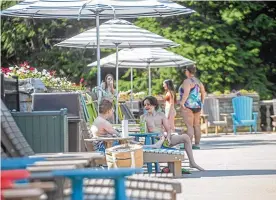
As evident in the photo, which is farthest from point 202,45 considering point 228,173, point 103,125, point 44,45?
point 103,125

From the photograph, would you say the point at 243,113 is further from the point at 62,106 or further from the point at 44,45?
the point at 62,106

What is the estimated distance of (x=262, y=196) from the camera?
1051 centimetres

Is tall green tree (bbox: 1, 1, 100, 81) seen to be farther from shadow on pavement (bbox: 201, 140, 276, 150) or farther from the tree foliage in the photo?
shadow on pavement (bbox: 201, 140, 276, 150)

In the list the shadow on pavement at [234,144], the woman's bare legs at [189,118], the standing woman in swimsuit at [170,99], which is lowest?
the shadow on pavement at [234,144]

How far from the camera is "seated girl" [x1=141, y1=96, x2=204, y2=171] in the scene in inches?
572

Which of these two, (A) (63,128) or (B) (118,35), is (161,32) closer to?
(B) (118,35)

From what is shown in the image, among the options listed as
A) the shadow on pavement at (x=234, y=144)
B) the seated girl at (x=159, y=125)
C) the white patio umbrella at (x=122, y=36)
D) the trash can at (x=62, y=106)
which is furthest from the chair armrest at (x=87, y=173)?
the shadow on pavement at (x=234, y=144)

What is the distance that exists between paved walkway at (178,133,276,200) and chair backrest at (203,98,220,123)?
9405mm

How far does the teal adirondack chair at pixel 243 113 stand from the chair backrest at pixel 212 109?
0.99 metres

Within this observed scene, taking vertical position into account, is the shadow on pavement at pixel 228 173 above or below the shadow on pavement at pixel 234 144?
below

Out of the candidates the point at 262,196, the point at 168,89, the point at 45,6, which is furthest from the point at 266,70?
the point at 262,196

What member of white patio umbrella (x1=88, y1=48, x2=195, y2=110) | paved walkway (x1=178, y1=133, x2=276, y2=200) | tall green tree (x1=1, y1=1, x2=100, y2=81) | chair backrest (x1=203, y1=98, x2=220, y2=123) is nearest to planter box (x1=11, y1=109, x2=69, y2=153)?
paved walkway (x1=178, y1=133, x2=276, y2=200)

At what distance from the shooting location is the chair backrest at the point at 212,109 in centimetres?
3144

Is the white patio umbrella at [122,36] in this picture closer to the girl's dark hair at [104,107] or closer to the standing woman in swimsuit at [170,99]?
the standing woman in swimsuit at [170,99]
